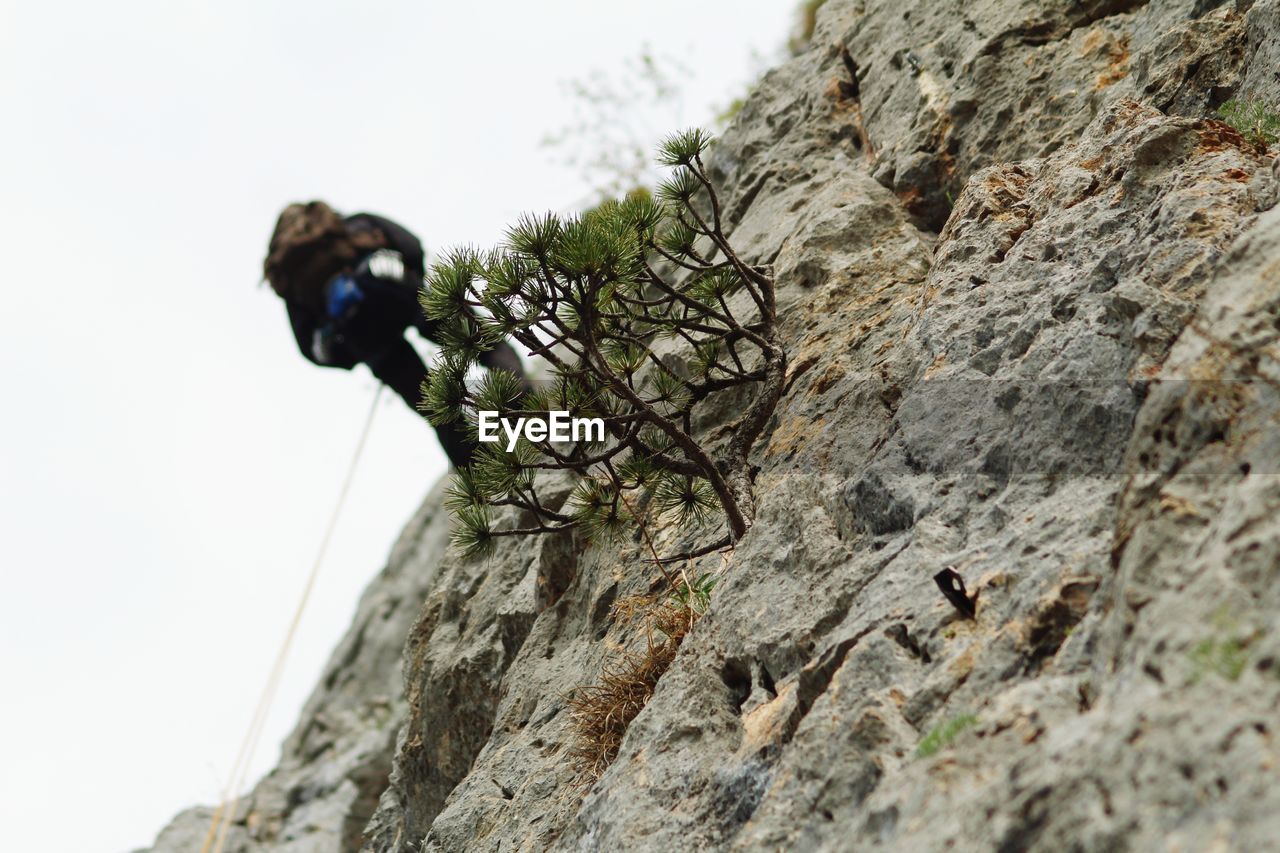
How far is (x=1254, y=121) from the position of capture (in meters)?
5.05

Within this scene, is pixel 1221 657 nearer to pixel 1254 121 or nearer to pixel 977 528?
pixel 977 528

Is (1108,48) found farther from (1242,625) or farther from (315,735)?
(315,735)

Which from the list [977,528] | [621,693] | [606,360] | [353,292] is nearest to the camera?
[977,528]

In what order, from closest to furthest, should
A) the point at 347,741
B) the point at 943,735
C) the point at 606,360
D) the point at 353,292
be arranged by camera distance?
the point at 943,735
the point at 606,360
the point at 353,292
the point at 347,741

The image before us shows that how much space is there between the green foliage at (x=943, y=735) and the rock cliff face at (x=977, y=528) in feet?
0.05

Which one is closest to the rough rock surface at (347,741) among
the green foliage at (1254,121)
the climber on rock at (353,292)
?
the climber on rock at (353,292)

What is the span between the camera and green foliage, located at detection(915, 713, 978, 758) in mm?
3275

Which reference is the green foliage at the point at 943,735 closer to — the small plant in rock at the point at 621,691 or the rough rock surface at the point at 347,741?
the small plant in rock at the point at 621,691

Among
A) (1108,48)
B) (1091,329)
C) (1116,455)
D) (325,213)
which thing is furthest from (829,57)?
(1116,455)

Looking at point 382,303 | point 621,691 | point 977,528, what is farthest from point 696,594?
point 382,303

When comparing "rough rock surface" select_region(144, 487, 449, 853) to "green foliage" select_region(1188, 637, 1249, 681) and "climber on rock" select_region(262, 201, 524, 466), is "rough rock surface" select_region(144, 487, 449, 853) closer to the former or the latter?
"climber on rock" select_region(262, 201, 524, 466)

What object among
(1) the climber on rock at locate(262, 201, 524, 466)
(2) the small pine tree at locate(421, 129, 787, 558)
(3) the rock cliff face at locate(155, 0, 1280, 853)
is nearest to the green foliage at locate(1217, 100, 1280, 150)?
(3) the rock cliff face at locate(155, 0, 1280, 853)

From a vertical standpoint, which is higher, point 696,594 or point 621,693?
point 696,594

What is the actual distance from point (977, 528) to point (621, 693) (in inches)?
81.5
